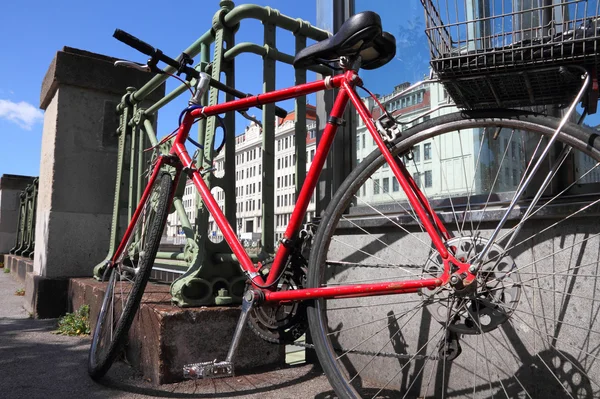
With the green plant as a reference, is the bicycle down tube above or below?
above

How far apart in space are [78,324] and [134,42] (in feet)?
8.43

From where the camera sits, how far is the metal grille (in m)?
1.62

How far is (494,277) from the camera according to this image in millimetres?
1883

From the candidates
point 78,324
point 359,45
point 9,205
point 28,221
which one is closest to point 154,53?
point 359,45

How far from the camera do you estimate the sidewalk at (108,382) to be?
8.49ft

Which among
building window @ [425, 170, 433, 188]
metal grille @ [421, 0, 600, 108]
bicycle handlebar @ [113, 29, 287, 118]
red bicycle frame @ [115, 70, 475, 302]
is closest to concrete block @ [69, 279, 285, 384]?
red bicycle frame @ [115, 70, 475, 302]

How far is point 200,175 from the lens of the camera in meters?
2.82

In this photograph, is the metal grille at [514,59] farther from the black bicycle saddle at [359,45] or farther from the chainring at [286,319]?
the chainring at [286,319]

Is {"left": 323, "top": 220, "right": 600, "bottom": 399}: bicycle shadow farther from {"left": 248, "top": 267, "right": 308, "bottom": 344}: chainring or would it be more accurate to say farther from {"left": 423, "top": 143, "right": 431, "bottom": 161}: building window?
{"left": 423, "top": 143, "right": 431, "bottom": 161}: building window

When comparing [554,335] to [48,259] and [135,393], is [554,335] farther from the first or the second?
[48,259]

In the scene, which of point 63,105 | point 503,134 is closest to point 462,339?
point 503,134

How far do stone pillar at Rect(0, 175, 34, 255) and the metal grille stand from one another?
13209 millimetres

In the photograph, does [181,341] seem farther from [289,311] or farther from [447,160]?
[447,160]

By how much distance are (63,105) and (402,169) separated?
4306 mm
